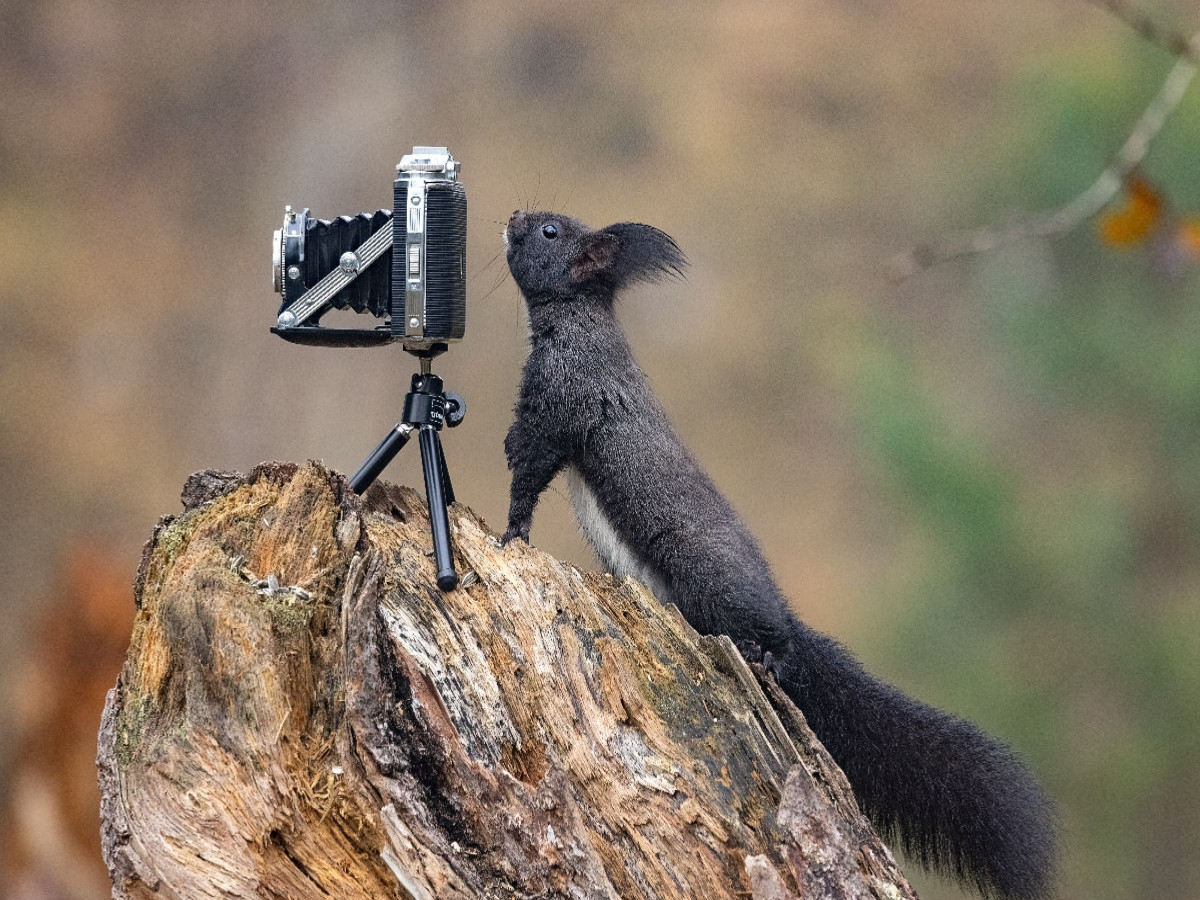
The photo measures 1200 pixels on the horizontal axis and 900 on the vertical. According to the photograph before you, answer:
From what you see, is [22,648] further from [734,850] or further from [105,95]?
[734,850]

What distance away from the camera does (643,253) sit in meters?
3.12

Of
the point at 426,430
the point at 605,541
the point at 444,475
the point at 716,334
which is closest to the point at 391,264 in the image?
the point at 426,430

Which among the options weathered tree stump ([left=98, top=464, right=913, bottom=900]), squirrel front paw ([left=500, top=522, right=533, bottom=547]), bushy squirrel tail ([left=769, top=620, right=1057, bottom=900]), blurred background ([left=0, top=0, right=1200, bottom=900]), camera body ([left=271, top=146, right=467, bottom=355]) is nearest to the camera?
weathered tree stump ([left=98, top=464, right=913, bottom=900])

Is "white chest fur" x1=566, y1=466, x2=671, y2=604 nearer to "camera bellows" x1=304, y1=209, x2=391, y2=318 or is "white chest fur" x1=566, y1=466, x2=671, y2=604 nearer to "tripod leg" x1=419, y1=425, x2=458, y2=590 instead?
"tripod leg" x1=419, y1=425, x2=458, y2=590

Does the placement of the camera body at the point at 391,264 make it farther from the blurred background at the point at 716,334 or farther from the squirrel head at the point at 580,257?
the blurred background at the point at 716,334

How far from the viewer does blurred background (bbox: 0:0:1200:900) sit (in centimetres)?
487

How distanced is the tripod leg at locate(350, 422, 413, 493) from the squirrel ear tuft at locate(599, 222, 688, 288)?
0.72 meters

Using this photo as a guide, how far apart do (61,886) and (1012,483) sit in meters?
4.09

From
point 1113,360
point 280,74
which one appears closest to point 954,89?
point 1113,360

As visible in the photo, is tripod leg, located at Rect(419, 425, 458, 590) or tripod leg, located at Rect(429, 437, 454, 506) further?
tripod leg, located at Rect(429, 437, 454, 506)

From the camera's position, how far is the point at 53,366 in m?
4.88

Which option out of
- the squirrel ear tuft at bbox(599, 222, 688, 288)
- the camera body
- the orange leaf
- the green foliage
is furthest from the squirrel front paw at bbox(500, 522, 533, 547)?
the green foliage

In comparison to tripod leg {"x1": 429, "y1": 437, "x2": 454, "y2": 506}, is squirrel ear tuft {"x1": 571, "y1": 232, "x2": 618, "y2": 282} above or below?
above

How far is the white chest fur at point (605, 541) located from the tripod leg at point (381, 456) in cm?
47
